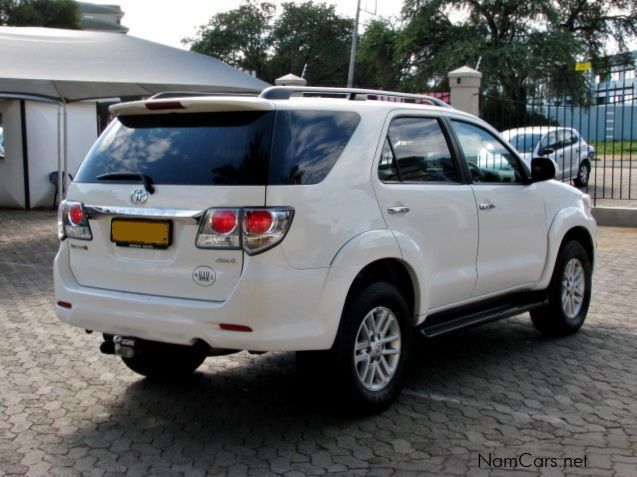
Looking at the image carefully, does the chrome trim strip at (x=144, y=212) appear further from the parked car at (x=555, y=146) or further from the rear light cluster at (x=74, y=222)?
the parked car at (x=555, y=146)

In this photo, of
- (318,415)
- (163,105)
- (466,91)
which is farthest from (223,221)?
(466,91)

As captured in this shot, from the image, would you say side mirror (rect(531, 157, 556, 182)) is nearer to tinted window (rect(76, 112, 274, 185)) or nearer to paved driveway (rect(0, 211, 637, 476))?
paved driveway (rect(0, 211, 637, 476))

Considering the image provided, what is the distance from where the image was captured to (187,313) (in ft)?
13.5

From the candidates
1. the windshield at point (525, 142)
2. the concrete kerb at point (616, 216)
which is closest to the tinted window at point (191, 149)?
the concrete kerb at point (616, 216)

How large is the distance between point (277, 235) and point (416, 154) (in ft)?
4.70

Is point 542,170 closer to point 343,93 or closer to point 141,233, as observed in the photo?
point 343,93

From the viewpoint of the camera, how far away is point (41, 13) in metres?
58.4

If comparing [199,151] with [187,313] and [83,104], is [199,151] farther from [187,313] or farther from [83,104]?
[83,104]

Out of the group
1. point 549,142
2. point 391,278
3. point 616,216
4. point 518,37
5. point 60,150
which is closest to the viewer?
point 391,278

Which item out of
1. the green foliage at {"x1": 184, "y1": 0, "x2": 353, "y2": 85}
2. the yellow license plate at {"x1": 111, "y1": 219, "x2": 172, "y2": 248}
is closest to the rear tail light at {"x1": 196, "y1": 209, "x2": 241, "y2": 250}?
the yellow license plate at {"x1": 111, "y1": 219, "x2": 172, "y2": 248}

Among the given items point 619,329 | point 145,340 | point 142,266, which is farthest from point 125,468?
point 619,329

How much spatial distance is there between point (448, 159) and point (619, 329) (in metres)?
2.55

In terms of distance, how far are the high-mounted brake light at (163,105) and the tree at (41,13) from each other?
5607 cm

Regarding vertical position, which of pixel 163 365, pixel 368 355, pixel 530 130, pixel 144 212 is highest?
pixel 530 130
